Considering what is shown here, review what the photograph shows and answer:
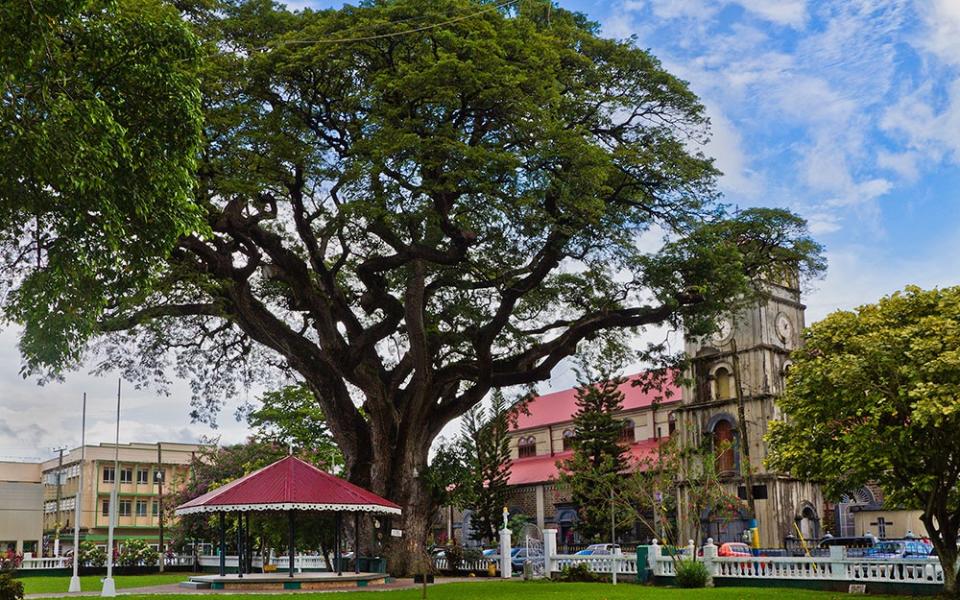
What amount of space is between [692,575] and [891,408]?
803 centimetres

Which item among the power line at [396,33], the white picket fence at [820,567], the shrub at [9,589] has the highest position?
the power line at [396,33]

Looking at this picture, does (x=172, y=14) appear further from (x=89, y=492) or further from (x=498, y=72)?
(x=89, y=492)

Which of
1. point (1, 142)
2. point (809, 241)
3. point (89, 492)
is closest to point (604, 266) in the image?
point (809, 241)

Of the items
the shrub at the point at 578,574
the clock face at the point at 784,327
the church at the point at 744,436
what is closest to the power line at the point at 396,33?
the shrub at the point at 578,574

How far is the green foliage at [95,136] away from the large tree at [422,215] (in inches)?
71.0

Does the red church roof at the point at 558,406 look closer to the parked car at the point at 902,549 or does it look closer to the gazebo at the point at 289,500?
the parked car at the point at 902,549

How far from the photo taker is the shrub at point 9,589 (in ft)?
54.9

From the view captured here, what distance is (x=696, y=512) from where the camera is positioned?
25516 millimetres

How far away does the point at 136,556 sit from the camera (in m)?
38.4

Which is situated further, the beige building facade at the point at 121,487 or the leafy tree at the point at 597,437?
the beige building facade at the point at 121,487

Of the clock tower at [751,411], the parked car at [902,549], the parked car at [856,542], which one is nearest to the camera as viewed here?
the parked car at [902,549]

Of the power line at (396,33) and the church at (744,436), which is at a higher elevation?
the power line at (396,33)

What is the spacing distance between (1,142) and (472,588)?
16.3 m

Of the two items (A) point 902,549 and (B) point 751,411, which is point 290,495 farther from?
(B) point 751,411
